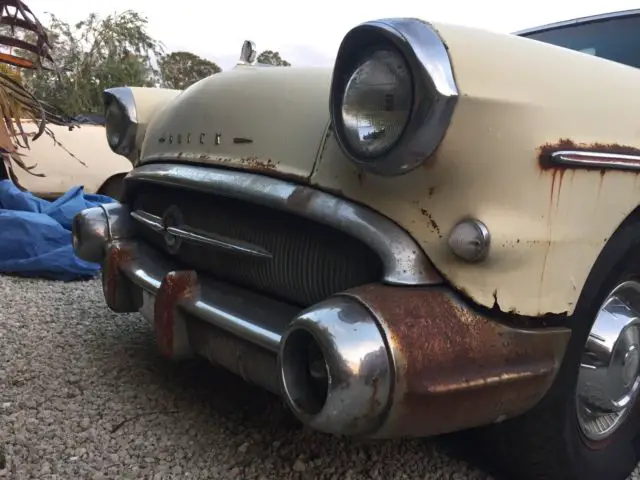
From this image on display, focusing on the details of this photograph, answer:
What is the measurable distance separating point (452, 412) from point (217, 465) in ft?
2.52

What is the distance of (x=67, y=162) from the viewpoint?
234 inches

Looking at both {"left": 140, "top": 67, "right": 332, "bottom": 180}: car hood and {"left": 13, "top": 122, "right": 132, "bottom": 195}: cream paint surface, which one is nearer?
{"left": 140, "top": 67, "right": 332, "bottom": 180}: car hood

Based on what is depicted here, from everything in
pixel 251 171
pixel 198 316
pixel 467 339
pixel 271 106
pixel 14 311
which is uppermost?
pixel 271 106

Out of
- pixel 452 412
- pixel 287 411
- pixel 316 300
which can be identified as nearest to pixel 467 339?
pixel 452 412

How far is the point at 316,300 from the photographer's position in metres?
1.80

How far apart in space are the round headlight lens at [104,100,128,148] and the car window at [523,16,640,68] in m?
1.83

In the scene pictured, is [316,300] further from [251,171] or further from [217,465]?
[217,465]

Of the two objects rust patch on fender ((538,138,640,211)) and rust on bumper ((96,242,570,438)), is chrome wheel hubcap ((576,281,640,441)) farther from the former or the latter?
rust patch on fender ((538,138,640,211))

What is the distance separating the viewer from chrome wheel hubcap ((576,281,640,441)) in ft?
5.75

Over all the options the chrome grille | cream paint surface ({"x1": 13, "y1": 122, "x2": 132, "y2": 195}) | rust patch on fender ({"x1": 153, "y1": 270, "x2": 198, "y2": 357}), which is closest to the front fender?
the chrome grille

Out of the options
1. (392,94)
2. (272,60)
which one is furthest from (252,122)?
(272,60)

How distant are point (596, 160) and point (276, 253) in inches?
32.7

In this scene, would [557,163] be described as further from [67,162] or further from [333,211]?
[67,162]

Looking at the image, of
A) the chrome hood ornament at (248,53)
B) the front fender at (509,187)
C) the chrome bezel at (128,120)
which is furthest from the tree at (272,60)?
the front fender at (509,187)
